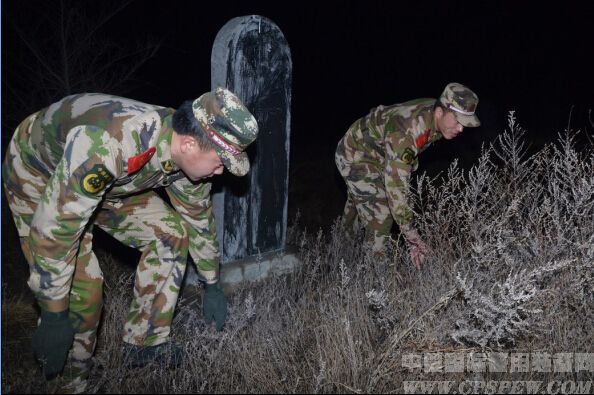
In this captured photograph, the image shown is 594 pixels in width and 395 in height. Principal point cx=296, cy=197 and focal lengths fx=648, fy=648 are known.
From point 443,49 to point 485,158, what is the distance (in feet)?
52.8

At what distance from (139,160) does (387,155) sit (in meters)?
1.95

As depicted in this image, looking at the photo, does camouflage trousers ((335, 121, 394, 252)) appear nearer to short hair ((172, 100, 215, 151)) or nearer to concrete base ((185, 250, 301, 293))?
concrete base ((185, 250, 301, 293))

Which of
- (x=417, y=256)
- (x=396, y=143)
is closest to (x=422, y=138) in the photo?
(x=396, y=143)

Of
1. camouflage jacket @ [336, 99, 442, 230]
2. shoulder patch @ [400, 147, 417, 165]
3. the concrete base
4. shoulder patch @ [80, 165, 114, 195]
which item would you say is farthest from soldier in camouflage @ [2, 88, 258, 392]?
shoulder patch @ [400, 147, 417, 165]

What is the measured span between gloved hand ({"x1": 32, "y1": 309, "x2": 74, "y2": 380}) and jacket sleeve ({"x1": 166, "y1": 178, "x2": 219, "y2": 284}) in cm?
83

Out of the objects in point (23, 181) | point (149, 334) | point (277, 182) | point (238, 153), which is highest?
point (238, 153)

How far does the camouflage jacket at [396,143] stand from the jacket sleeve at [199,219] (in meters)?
1.24

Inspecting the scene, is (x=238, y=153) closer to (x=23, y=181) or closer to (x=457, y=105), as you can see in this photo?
(x=23, y=181)

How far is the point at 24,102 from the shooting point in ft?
22.0

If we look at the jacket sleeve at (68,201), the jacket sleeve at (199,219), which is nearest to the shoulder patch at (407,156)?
the jacket sleeve at (199,219)

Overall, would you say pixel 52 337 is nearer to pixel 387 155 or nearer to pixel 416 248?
Result: pixel 416 248

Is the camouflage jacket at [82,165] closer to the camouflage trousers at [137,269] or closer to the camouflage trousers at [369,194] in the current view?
the camouflage trousers at [137,269]

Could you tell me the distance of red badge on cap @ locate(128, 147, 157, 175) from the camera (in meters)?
2.78

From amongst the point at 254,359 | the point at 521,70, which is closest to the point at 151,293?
the point at 254,359
